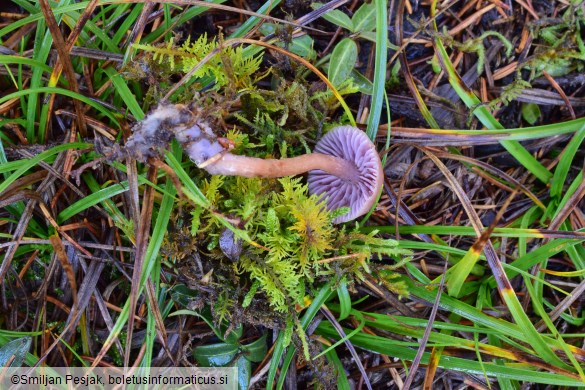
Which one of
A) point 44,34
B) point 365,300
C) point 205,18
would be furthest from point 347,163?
point 44,34

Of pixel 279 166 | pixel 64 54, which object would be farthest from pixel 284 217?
pixel 64 54

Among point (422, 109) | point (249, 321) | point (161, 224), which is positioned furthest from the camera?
point (422, 109)

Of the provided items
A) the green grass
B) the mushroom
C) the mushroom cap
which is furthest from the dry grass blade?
→ the mushroom cap

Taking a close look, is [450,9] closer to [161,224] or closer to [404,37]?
[404,37]

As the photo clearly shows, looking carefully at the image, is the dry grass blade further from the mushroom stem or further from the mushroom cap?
the mushroom cap

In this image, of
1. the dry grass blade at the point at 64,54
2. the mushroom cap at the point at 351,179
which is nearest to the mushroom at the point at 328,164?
the mushroom cap at the point at 351,179

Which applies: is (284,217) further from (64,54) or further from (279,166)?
(64,54)
